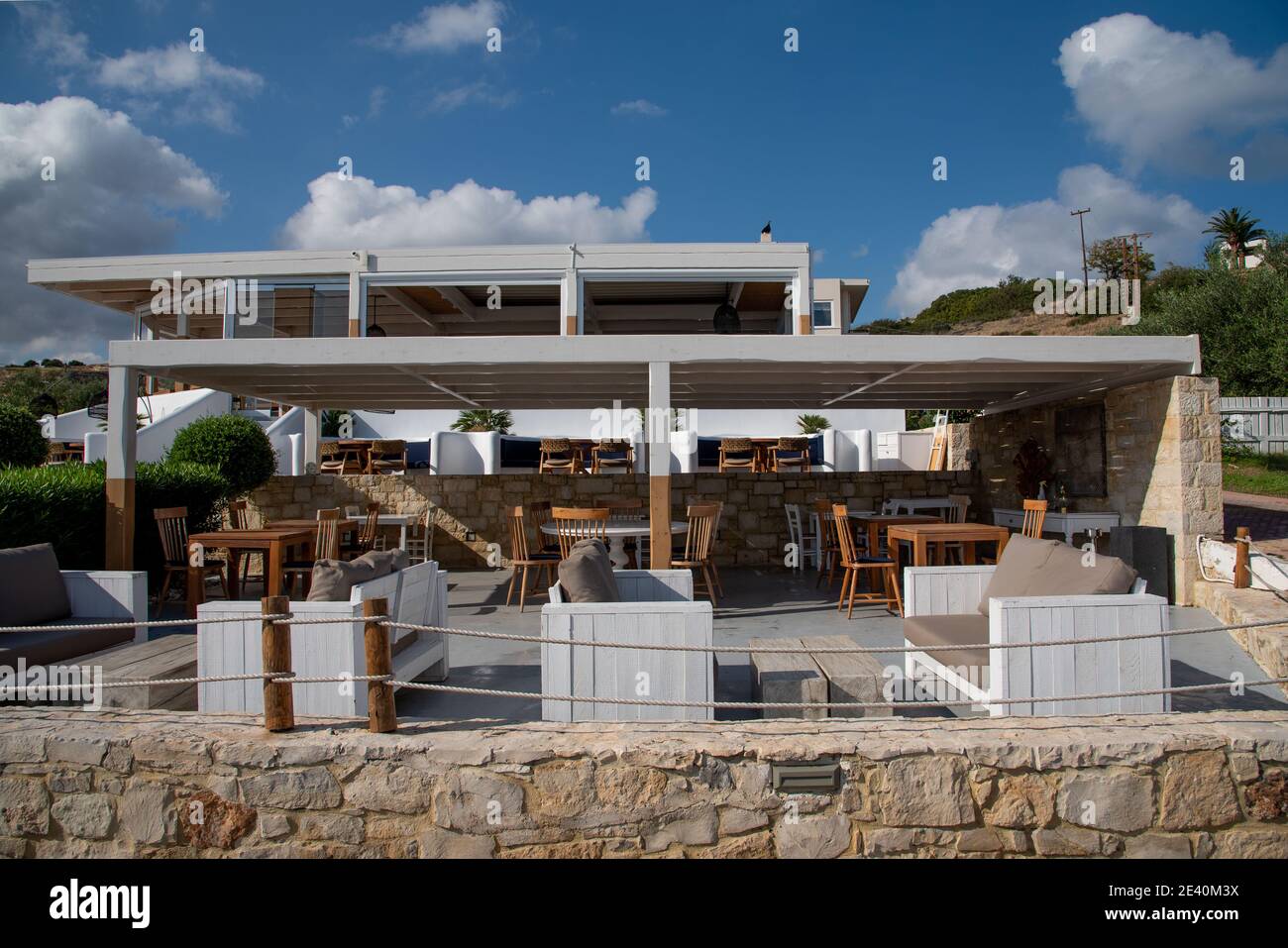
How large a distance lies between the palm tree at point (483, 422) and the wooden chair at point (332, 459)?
342 cm

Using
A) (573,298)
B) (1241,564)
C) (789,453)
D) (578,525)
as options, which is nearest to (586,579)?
(578,525)

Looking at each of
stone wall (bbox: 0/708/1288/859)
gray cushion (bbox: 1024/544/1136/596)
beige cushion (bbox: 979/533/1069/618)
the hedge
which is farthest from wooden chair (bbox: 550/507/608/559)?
stone wall (bbox: 0/708/1288/859)

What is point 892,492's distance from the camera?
992cm

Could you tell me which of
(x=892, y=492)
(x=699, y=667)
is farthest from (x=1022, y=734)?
(x=892, y=492)

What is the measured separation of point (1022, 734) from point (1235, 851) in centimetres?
81

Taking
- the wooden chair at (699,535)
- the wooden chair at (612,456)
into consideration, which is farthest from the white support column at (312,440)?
the wooden chair at (699,535)

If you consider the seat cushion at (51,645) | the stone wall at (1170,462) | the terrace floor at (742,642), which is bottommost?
the terrace floor at (742,642)

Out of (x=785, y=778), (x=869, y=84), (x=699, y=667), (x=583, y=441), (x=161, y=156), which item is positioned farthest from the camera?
(x=161, y=156)

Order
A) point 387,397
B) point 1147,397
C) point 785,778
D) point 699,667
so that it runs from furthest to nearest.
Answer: point 387,397 → point 1147,397 → point 699,667 → point 785,778

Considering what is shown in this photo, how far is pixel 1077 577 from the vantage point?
348cm

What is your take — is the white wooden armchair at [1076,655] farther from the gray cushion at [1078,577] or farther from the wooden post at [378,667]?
the wooden post at [378,667]

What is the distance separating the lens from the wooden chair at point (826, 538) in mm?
7324

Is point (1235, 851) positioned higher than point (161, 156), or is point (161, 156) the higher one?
point (161, 156)

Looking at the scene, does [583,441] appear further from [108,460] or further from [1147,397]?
[1147,397]
